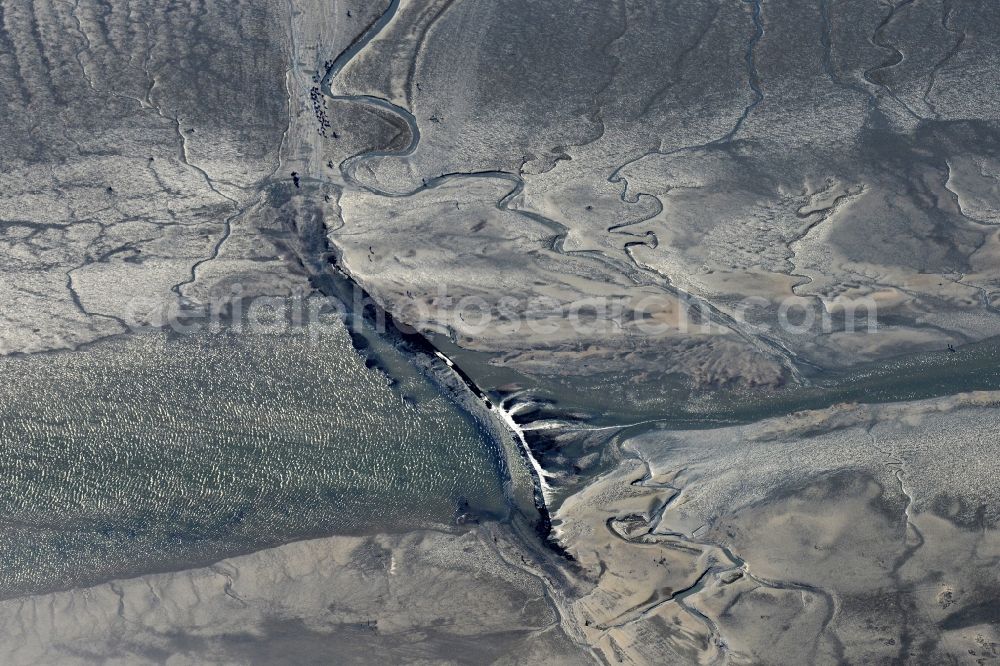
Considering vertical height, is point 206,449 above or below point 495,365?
below

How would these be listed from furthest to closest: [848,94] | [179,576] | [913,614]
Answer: [848,94], [179,576], [913,614]

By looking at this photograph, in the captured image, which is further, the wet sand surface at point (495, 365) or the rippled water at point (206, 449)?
the rippled water at point (206, 449)

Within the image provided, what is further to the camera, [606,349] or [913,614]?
[606,349]

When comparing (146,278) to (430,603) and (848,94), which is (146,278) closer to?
(430,603)

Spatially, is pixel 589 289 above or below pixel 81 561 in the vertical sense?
above

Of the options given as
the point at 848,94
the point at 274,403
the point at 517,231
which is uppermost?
the point at 848,94

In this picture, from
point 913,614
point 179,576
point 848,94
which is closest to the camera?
point 913,614

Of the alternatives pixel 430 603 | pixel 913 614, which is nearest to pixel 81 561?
pixel 430 603

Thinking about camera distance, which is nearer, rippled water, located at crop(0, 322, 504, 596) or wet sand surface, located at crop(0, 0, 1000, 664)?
wet sand surface, located at crop(0, 0, 1000, 664)
